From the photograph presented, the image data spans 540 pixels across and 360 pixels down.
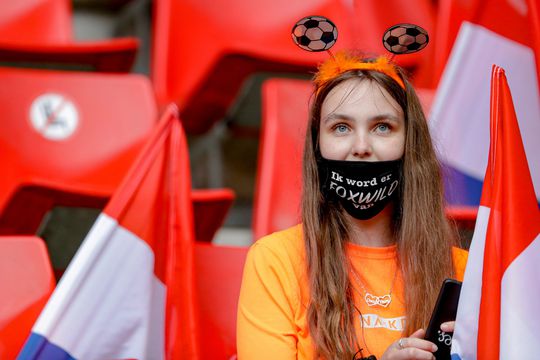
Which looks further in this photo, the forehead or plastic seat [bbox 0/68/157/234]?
plastic seat [bbox 0/68/157/234]

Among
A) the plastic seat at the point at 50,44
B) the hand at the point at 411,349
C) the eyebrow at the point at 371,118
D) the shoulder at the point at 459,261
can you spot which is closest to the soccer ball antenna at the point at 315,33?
the eyebrow at the point at 371,118

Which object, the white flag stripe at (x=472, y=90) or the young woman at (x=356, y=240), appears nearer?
the young woman at (x=356, y=240)

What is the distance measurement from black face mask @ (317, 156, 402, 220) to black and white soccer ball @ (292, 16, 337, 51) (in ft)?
0.60

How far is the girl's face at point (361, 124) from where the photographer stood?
1432 millimetres

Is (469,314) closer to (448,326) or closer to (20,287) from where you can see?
(448,326)

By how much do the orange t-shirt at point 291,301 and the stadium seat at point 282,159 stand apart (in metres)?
0.41

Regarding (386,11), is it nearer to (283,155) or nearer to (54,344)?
(283,155)

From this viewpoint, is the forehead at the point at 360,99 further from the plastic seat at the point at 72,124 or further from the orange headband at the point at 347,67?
the plastic seat at the point at 72,124

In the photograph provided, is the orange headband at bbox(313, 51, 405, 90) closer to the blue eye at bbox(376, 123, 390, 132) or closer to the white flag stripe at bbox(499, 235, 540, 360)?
the blue eye at bbox(376, 123, 390, 132)

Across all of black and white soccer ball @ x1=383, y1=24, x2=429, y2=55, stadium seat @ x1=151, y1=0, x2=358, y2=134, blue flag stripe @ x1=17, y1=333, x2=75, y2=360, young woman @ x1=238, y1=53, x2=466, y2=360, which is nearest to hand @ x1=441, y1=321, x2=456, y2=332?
young woman @ x1=238, y1=53, x2=466, y2=360

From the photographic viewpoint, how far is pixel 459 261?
153cm

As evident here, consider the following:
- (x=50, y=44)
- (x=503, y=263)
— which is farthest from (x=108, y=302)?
(x=50, y=44)

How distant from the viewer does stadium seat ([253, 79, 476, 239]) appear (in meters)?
2.00

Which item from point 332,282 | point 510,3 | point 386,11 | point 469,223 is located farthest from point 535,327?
point 386,11
